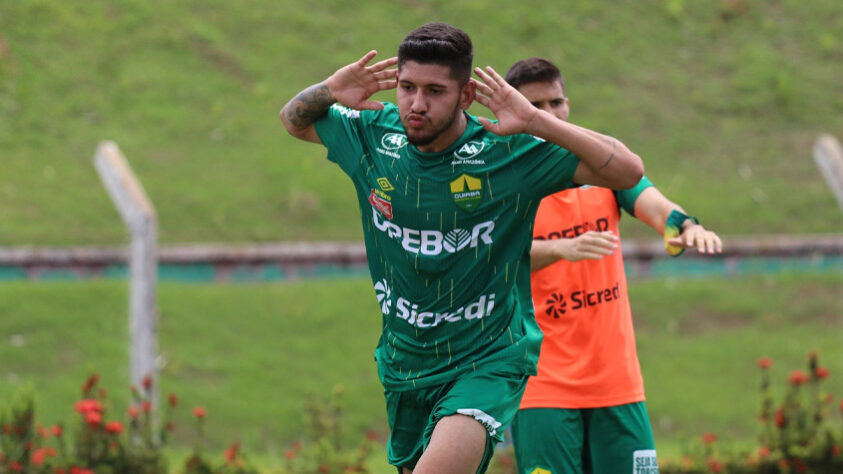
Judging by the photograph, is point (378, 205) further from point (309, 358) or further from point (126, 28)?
point (126, 28)

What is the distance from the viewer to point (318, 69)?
17516 millimetres

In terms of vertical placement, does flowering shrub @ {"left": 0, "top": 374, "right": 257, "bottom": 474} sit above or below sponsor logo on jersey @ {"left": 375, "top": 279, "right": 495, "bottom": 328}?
below

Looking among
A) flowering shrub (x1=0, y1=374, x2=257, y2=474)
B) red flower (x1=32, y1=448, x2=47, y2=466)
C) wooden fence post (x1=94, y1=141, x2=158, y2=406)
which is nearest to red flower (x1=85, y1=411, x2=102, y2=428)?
flowering shrub (x1=0, y1=374, x2=257, y2=474)

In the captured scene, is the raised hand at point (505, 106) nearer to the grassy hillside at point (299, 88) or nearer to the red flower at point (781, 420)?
the red flower at point (781, 420)

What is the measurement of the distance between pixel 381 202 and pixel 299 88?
40.8 feet

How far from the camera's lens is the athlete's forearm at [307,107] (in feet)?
16.5

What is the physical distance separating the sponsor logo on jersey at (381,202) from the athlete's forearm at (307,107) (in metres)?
0.47

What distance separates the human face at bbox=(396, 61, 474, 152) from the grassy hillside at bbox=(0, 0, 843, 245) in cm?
1001

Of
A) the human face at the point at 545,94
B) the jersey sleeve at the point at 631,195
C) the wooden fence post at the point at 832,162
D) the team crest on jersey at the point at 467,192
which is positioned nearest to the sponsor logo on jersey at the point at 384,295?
the team crest on jersey at the point at 467,192

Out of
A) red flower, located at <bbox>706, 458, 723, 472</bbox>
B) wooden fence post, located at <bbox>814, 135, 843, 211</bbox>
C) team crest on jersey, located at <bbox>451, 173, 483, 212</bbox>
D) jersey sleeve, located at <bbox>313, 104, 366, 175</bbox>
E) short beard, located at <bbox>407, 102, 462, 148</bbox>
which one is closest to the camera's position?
short beard, located at <bbox>407, 102, 462, 148</bbox>

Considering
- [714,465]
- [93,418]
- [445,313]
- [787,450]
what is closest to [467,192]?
[445,313]

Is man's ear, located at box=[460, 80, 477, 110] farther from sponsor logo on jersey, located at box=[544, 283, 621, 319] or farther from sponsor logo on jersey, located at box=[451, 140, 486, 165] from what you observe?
→ sponsor logo on jersey, located at box=[544, 283, 621, 319]

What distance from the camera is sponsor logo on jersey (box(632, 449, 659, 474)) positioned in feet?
18.5

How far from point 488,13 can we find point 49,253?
29.7ft
